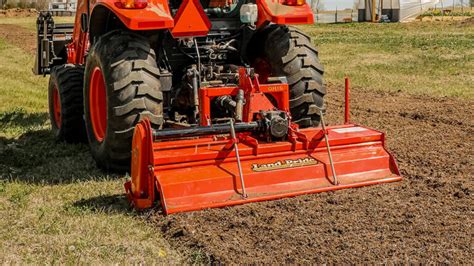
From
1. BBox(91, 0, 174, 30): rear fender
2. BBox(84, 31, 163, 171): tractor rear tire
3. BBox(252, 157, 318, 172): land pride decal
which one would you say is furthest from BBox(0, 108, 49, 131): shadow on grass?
BBox(252, 157, 318, 172): land pride decal

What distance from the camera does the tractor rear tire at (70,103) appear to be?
7195 millimetres

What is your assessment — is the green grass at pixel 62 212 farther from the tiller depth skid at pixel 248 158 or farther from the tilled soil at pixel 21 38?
the tilled soil at pixel 21 38

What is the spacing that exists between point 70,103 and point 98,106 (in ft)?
3.65

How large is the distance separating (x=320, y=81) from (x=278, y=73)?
1.32ft

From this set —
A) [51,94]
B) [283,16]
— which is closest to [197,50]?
[283,16]

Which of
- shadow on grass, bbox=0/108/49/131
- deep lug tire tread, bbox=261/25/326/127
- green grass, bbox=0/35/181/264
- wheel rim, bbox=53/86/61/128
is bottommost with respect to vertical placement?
green grass, bbox=0/35/181/264

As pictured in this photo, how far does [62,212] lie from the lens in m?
4.74

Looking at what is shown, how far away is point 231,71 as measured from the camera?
6281mm

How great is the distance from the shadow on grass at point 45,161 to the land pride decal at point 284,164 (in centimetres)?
149

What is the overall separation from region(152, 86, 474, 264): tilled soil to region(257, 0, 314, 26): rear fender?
1.57m

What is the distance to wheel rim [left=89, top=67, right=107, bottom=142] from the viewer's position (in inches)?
240

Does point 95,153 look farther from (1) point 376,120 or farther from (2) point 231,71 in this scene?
(1) point 376,120

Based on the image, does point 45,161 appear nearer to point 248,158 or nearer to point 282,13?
point 248,158

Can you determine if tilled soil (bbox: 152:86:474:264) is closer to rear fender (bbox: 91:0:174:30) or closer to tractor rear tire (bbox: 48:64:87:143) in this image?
rear fender (bbox: 91:0:174:30)
